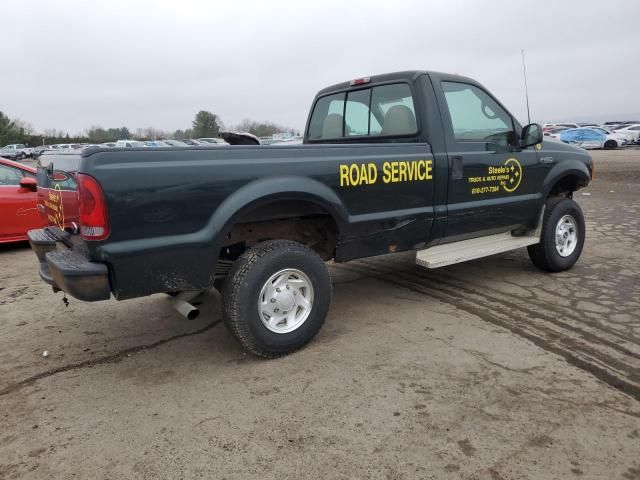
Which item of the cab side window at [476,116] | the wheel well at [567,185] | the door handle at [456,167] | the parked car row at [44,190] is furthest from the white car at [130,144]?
the wheel well at [567,185]

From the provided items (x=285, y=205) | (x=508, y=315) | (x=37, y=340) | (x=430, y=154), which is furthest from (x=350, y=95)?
(x=37, y=340)

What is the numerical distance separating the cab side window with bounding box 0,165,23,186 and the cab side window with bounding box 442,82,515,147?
601cm

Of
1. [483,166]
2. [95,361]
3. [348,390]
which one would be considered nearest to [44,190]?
[95,361]

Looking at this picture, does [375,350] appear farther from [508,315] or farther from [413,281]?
[413,281]

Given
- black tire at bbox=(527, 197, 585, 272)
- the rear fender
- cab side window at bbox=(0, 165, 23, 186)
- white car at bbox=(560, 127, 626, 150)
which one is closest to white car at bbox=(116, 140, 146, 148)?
the rear fender

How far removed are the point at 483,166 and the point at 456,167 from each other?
379 mm

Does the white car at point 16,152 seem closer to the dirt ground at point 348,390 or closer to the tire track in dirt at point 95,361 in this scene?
the dirt ground at point 348,390

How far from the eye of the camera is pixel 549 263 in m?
5.26

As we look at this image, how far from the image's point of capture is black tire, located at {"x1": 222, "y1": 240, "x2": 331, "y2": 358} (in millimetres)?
3217

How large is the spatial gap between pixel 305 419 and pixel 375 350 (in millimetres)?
998

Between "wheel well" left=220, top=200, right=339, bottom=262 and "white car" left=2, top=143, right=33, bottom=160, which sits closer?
"wheel well" left=220, top=200, right=339, bottom=262

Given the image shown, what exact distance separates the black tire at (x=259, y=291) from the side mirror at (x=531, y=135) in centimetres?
257

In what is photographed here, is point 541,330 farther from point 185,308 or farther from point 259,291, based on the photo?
point 185,308

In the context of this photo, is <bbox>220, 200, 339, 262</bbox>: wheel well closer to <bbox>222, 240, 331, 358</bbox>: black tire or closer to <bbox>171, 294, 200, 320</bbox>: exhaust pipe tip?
<bbox>222, 240, 331, 358</bbox>: black tire
